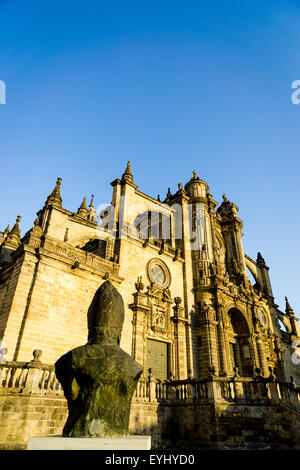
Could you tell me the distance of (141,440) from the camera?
10.9 feet

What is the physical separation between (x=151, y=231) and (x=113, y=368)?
21.9m

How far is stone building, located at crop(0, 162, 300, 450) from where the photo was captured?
12.8 meters

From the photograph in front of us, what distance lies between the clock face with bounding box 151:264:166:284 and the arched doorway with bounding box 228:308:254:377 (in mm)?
6618

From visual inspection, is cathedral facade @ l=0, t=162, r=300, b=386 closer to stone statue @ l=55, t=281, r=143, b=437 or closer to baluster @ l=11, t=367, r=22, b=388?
baluster @ l=11, t=367, r=22, b=388

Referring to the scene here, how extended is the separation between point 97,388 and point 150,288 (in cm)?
1430

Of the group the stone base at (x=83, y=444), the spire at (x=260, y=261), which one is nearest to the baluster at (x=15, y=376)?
the stone base at (x=83, y=444)

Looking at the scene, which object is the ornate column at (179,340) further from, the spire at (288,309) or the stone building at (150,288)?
the spire at (288,309)

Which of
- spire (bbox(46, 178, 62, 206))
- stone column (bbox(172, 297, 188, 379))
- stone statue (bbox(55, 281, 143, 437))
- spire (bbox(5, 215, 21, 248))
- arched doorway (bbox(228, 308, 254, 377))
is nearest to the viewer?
stone statue (bbox(55, 281, 143, 437))

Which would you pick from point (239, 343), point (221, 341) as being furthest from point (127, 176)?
point (239, 343)

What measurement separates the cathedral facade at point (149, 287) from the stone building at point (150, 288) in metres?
0.06

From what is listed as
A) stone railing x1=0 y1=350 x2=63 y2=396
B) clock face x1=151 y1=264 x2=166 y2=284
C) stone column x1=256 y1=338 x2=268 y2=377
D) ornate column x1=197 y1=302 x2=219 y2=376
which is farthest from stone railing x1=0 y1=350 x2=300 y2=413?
stone column x1=256 y1=338 x2=268 y2=377

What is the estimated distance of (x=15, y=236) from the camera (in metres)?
20.4

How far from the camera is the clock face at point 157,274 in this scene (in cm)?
1962
